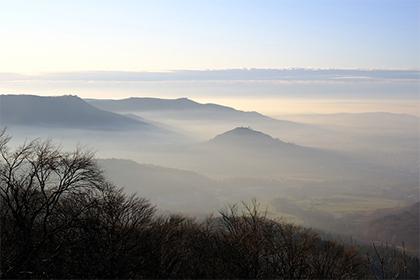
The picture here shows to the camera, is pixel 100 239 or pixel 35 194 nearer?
pixel 35 194

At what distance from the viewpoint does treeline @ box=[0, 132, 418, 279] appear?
1925 cm

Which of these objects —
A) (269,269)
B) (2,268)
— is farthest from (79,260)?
(269,269)

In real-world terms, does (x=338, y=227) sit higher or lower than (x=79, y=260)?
lower

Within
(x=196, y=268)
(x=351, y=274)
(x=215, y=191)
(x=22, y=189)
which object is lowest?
(x=215, y=191)

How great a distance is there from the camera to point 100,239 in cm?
2209

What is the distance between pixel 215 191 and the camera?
187 m

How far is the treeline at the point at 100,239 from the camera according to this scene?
19250 millimetres

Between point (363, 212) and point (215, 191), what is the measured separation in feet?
181

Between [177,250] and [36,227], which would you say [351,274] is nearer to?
[177,250]

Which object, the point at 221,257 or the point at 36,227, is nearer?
the point at 36,227

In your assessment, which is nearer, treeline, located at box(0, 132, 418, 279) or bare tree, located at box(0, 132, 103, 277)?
bare tree, located at box(0, 132, 103, 277)

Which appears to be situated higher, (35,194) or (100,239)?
(35,194)

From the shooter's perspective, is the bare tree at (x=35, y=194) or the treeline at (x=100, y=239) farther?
the treeline at (x=100, y=239)

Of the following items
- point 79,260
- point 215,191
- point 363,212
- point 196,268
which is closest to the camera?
point 79,260
